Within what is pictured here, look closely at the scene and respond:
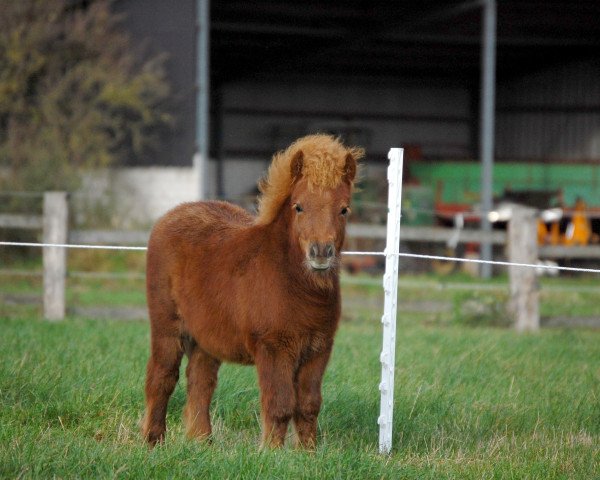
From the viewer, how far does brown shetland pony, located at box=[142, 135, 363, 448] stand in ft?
17.6

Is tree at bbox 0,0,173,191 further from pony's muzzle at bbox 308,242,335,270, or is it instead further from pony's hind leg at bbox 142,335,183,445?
pony's muzzle at bbox 308,242,335,270

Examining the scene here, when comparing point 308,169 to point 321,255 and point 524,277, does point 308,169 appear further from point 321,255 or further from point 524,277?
point 524,277

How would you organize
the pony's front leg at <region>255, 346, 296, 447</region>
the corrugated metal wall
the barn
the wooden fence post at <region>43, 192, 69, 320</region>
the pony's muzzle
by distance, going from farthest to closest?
the corrugated metal wall
the barn
the wooden fence post at <region>43, 192, 69, 320</region>
the pony's front leg at <region>255, 346, 296, 447</region>
the pony's muzzle

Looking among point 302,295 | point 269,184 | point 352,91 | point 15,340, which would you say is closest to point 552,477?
point 302,295

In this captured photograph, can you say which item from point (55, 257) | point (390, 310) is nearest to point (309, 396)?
point (390, 310)

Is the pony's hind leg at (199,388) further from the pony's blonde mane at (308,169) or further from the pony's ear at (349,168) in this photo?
the pony's ear at (349,168)

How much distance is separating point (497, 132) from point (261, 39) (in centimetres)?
1144

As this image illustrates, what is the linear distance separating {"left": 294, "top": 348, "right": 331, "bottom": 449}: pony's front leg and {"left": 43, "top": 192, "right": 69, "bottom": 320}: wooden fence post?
6880 mm

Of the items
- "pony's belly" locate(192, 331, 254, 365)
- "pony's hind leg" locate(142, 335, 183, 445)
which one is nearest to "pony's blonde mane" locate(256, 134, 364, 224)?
"pony's belly" locate(192, 331, 254, 365)

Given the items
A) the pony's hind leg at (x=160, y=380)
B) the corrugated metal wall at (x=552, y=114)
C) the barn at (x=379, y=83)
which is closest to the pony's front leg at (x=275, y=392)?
the pony's hind leg at (x=160, y=380)

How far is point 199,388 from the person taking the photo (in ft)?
20.6

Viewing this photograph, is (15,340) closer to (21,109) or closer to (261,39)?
(21,109)

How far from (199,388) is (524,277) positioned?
Result: 21.1 feet

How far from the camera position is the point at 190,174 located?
2009 cm
